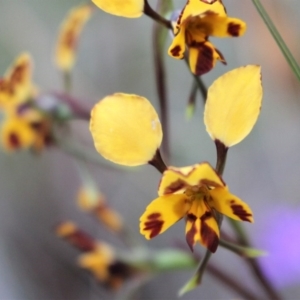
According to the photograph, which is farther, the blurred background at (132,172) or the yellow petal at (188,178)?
the blurred background at (132,172)

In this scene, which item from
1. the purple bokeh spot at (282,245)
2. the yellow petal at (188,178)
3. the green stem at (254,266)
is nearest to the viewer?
A: the yellow petal at (188,178)

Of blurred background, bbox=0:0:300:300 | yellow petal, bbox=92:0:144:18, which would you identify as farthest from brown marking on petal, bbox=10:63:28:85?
blurred background, bbox=0:0:300:300

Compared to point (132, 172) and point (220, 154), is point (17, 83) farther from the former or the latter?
point (132, 172)

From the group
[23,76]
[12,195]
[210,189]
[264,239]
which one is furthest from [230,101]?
[12,195]

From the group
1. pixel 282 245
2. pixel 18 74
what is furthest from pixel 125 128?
pixel 282 245

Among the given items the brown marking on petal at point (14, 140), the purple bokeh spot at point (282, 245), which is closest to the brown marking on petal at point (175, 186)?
the brown marking on petal at point (14, 140)

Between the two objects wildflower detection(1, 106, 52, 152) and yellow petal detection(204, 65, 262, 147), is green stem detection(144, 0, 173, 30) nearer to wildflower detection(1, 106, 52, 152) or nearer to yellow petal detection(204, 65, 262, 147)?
yellow petal detection(204, 65, 262, 147)

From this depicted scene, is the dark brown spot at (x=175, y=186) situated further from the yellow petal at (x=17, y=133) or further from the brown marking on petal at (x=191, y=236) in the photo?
the yellow petal at (x=17, y=133)

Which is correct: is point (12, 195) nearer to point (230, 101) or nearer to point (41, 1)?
point (41, 1)
